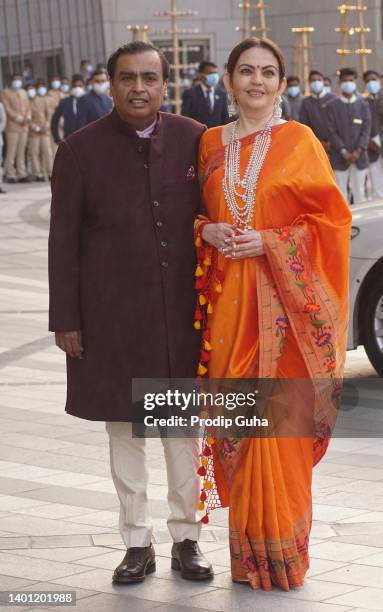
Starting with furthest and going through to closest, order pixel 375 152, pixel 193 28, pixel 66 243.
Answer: pixel 193 28, pixel 375 152, pixel 66 243

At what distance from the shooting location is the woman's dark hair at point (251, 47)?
17.0 ft

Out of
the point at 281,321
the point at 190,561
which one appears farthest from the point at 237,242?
the point at 190,561

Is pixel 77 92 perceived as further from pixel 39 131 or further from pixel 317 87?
pixel 317 87

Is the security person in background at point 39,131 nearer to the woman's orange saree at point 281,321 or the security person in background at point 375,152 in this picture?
the security person in background at point 375,152

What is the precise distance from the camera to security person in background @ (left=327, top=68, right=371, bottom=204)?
1980 cm

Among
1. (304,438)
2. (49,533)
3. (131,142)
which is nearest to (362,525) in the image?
(304,438)

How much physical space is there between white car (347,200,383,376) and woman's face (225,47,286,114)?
3936 mm

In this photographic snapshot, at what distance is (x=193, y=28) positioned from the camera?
149ft

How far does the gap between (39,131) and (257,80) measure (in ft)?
83.9

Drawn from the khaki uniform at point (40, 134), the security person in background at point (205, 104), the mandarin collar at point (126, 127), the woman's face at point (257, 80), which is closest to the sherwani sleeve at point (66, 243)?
the mandarin collar at point (126, 127)

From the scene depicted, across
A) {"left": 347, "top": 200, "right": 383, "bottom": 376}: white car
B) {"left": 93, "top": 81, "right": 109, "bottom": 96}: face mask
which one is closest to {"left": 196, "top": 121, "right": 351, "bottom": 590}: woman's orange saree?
{"left": 347, "top": 200, "right": 383, "bottom": 376}: white car

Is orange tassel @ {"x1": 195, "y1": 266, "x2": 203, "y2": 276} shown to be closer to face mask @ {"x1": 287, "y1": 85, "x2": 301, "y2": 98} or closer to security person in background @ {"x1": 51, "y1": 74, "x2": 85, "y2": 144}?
security person in background @ {"x1": 51, "y1": 74, "x2": 85, "y2": 144}

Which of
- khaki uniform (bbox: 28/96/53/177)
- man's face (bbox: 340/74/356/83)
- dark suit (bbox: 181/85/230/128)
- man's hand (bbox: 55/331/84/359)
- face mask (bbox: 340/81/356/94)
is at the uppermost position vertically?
man's hand (bbox: 55/331/84/359)

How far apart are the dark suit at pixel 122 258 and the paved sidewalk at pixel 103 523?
0.63 meters
